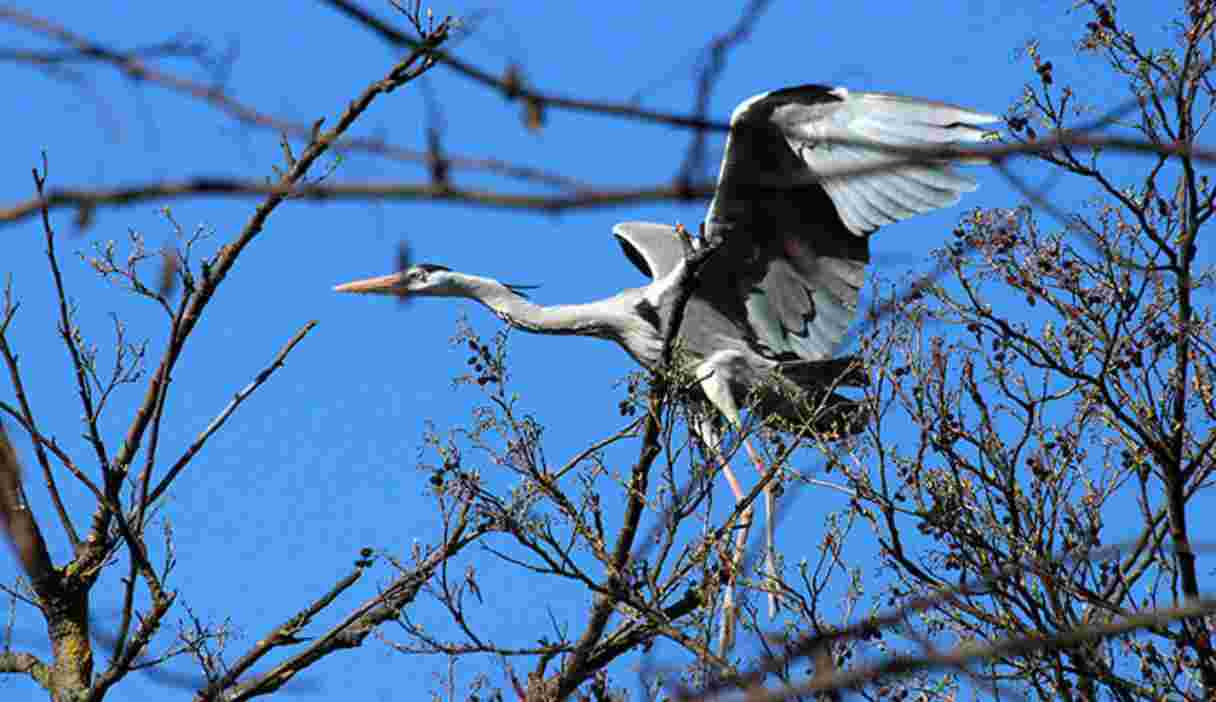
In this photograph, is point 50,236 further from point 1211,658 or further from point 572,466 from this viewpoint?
point 1211,658

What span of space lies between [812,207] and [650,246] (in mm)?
1285

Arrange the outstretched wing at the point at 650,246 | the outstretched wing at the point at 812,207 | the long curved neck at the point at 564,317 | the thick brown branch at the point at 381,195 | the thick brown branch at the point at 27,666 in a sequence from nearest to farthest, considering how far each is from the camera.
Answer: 1. the thick brown branch at the point at 381,195
2. the thick brown branch at the point at 27,666
3. the outstretched wing at the point at 812,207
4. the long curved neck at the point at 564,317
5. the outstretched wing at the point at 650,246

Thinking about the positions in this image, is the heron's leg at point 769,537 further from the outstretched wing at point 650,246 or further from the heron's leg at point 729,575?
the outstretched wing at point 650,246

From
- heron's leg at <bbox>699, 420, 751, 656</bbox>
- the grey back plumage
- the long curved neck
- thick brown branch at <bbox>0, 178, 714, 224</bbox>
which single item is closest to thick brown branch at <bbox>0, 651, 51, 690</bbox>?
heron's leg at <bbox>699, 420, 751, 656</bbox>

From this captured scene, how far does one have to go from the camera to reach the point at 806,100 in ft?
21.4

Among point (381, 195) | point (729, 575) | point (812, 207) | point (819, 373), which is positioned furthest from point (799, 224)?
point (381, 195)

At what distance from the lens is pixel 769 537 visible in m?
5.67

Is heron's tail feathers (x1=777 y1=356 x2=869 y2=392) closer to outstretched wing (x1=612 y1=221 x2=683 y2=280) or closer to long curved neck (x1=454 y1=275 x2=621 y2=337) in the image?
long curved neck (x1=454 y1=275 x2=621 y2=337)

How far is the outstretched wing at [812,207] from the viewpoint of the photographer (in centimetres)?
649

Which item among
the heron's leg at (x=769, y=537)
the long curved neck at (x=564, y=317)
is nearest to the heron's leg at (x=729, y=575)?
the heron's leg at (x=769, y=537)

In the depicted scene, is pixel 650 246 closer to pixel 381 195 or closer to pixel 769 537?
pixel 769 537

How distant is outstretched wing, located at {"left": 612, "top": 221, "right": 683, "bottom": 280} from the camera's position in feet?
26.5

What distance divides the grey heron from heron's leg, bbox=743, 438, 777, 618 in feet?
0.06

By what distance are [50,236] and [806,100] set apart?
3.52 meters
